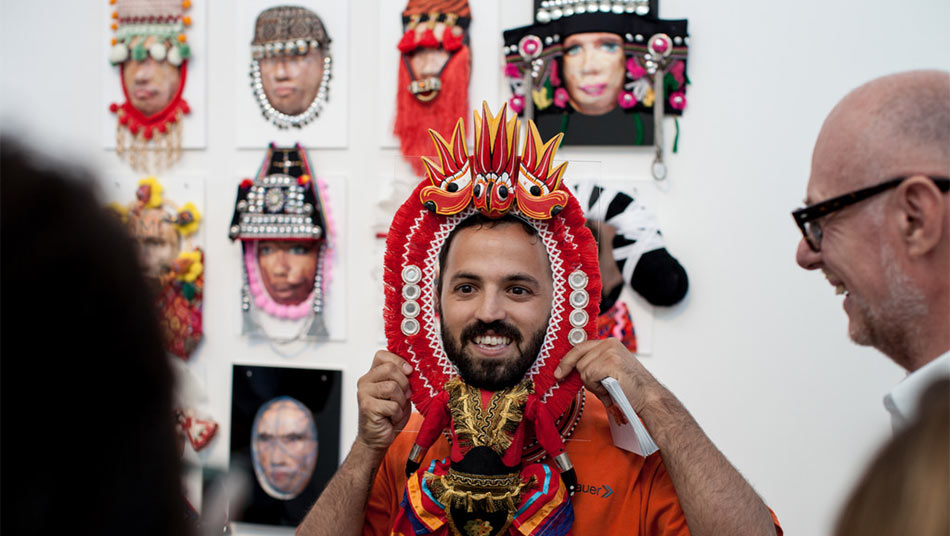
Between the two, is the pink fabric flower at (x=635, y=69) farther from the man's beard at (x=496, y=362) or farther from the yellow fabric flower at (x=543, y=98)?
the man's beard at (x=496, y=362)

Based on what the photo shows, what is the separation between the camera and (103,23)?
2.98 meters

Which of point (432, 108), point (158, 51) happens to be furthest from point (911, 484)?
point (158, 51)

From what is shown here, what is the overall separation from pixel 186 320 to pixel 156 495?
98.2 inches

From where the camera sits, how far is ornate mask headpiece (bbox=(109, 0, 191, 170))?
2.89 m

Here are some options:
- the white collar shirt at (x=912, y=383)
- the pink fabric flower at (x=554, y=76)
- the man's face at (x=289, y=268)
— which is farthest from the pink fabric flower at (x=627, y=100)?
the white collar shirt at (x=912, y=383)

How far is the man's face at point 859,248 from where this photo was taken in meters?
1.21

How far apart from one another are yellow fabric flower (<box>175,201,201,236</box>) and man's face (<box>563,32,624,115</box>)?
163 centimetres

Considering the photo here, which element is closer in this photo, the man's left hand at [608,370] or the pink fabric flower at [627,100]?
the man's left hand at [608,370]

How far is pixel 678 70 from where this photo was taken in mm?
2463

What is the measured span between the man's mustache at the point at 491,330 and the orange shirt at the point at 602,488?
0.90 feet

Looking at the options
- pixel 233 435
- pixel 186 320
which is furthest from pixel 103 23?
pixel 233 435

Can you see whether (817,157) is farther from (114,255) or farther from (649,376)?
(114,255)

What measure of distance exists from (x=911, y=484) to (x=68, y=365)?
2.24ft

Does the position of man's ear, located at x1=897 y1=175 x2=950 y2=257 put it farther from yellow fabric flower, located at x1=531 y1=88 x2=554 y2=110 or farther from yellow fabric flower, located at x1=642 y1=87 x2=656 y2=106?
yellow fabric flower, located at x1=531 y1=88 x2=554 y2=110
